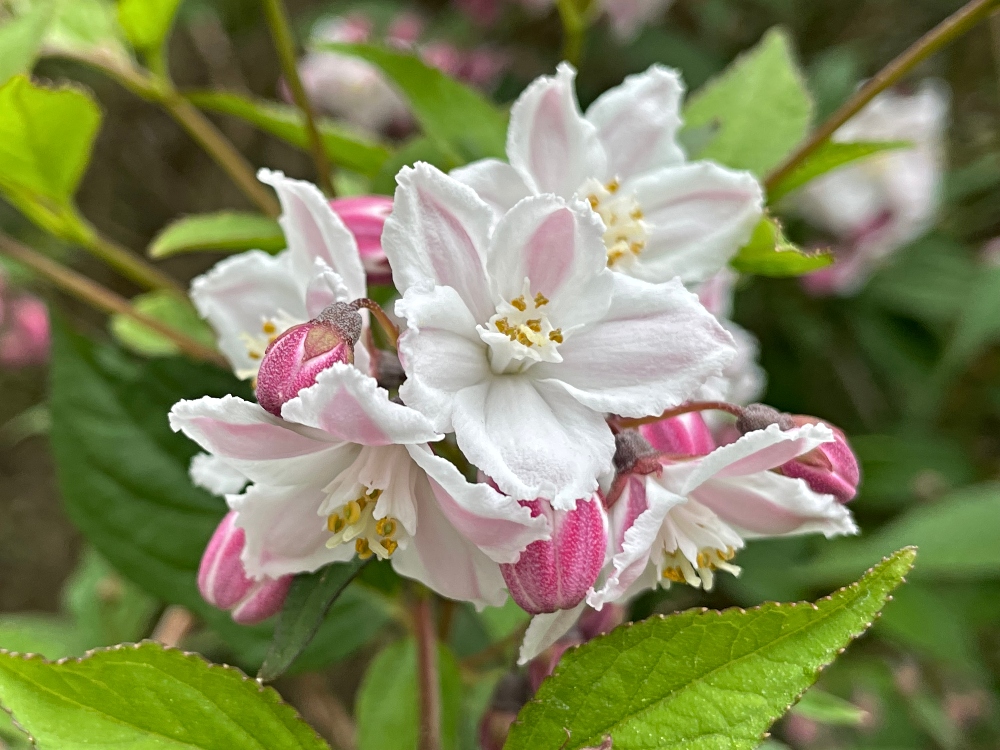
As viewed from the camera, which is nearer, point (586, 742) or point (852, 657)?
point (586, 742)

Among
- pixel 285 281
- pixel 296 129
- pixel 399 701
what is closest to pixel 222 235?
pixel 296 129

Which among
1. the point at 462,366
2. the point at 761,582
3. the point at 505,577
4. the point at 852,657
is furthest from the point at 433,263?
the point at 852,657

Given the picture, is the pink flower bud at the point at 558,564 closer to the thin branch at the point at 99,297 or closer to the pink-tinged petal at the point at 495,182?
the pink-tinged petal at the point at 495,182

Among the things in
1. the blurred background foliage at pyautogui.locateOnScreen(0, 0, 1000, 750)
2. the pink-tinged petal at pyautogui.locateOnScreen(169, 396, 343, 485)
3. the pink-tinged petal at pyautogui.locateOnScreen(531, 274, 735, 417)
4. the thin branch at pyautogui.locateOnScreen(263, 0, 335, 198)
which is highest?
the thin branch at pyautogui.locateOnScreen(263, 0, 335, 198)

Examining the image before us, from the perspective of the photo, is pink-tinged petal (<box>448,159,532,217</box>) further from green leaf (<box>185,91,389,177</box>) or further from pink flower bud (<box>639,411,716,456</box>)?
green leaf (<box>185,91,389,177</box>)

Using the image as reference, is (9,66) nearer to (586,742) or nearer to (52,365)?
(52,365)

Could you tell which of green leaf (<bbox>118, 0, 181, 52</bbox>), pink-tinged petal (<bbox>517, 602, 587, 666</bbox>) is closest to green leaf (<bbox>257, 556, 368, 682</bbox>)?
pink-tinged petal (<bbox>517, 602, 587, 666</bbox>)

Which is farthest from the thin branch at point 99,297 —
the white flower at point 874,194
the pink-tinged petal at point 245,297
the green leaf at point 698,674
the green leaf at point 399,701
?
the white flower at point 874,194
